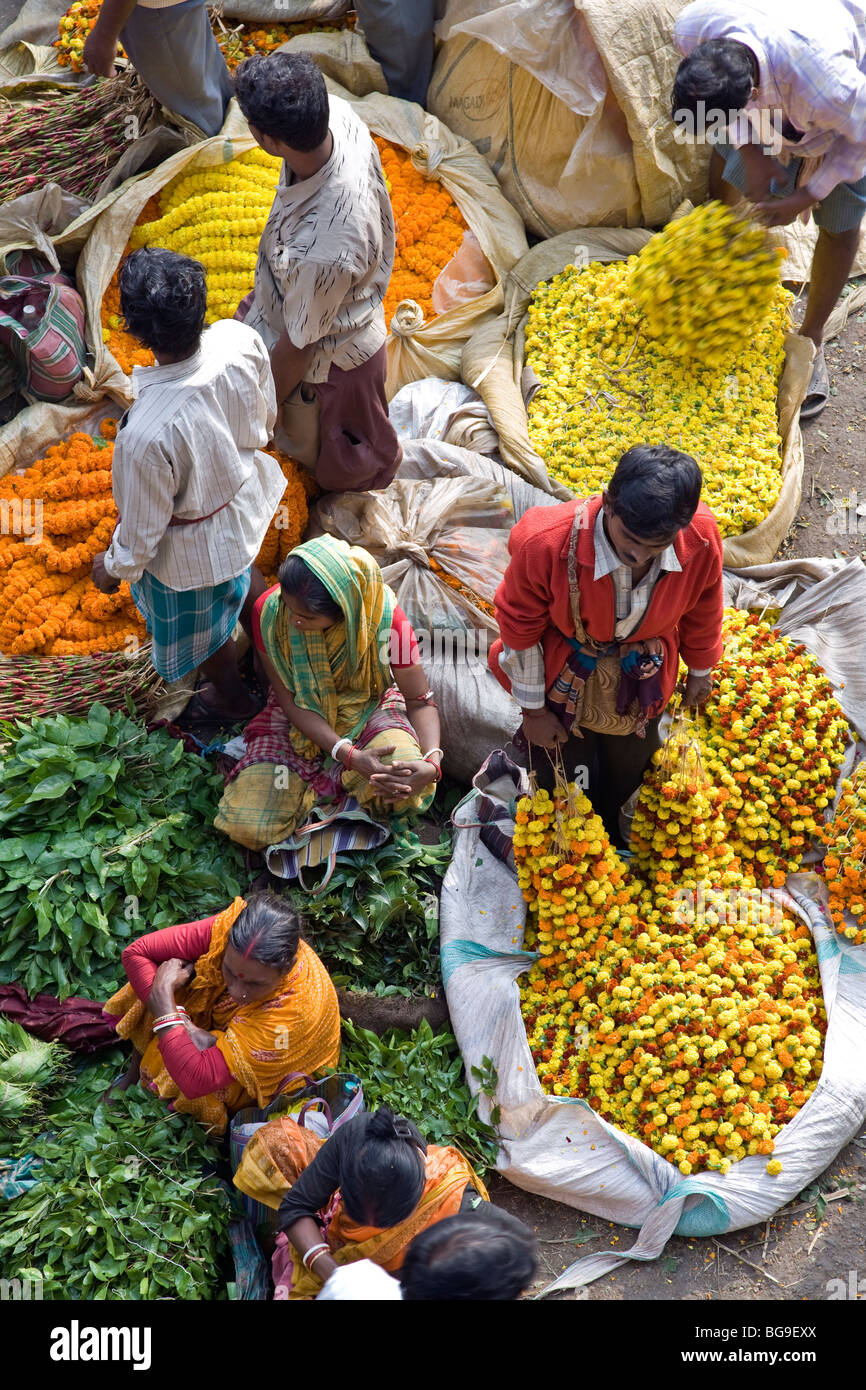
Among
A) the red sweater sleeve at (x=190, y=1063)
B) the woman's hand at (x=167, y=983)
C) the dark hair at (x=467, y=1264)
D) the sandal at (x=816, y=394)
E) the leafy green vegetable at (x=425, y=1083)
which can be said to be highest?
the sandal at (x=816, y=394)

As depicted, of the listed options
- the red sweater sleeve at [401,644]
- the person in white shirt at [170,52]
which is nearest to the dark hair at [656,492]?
the red sweater sleeve at [401,644]

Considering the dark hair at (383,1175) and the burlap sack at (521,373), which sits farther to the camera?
the burlap sack at (521,373)

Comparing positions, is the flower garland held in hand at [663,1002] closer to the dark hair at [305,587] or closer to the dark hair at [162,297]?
the dark hair at [305,587]

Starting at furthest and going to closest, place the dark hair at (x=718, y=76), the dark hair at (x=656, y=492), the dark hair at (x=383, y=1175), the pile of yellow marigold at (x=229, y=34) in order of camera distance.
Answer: the pile of yellow marigold at (x=229, y=34), the dark hair at (x=718, y=76), the dark hair at (x=656, y=492), the dark hair at (x=383, y=1175)

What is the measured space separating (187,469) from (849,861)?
200 centimetres

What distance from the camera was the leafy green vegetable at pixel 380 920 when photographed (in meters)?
3.22

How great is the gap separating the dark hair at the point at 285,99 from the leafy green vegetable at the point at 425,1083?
7.36ft

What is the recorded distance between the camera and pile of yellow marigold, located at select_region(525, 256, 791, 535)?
4082 mm

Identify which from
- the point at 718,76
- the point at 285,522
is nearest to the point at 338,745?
the point at 285,522

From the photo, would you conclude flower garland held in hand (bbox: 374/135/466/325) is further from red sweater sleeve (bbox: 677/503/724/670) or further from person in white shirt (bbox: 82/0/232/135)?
red sweater sleeve (bbox: 677/503/724/670)

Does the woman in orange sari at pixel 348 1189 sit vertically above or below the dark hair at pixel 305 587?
below

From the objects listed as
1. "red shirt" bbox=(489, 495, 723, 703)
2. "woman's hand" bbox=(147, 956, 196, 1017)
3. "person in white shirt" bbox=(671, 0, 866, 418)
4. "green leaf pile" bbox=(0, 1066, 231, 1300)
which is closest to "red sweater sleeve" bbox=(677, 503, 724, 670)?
"red shirt" bbox=(489, 495, 723, 703)

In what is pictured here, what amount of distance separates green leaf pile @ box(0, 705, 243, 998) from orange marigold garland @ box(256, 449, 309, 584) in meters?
0.68

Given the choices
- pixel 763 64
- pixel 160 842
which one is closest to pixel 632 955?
pixel 160 842
